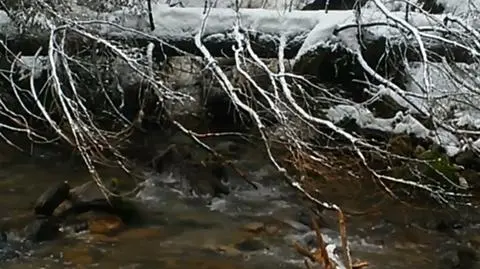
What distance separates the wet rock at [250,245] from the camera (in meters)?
6.44

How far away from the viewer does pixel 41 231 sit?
652 cm

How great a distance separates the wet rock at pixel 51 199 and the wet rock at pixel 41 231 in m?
0.24

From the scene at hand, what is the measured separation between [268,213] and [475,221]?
185 centimetres

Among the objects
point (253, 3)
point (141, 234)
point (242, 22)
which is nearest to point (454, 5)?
point (253, 3)

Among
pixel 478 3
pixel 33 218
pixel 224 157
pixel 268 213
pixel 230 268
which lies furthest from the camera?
pixel 478 3

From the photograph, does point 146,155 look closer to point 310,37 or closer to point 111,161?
point 111,161

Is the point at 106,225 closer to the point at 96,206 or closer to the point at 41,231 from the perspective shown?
the point at 96,206

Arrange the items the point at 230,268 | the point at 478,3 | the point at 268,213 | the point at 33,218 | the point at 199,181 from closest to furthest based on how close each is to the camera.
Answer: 1. the point at 230,268
2. the point at 33,218
3. the point at 268,213
4. the point at 199,181
5. the point at 478,3

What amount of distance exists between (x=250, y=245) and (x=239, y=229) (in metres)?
0.41

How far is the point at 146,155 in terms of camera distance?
352 inches

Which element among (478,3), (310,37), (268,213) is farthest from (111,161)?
(478,3)

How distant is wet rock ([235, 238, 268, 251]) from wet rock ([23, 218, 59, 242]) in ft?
4.93

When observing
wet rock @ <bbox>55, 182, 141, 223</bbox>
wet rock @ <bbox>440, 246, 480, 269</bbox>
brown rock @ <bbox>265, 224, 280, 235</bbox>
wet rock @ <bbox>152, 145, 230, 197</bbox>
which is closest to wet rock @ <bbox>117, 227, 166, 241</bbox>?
wet rock @ <bbox>55, 182, 141, 223</bbox>

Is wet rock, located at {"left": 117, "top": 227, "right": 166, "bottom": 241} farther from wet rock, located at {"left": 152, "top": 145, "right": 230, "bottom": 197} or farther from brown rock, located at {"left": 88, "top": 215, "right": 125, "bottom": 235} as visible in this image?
wet rock, located at {"left": 152, "top": 145, "right": 230, "bottom": 197}
